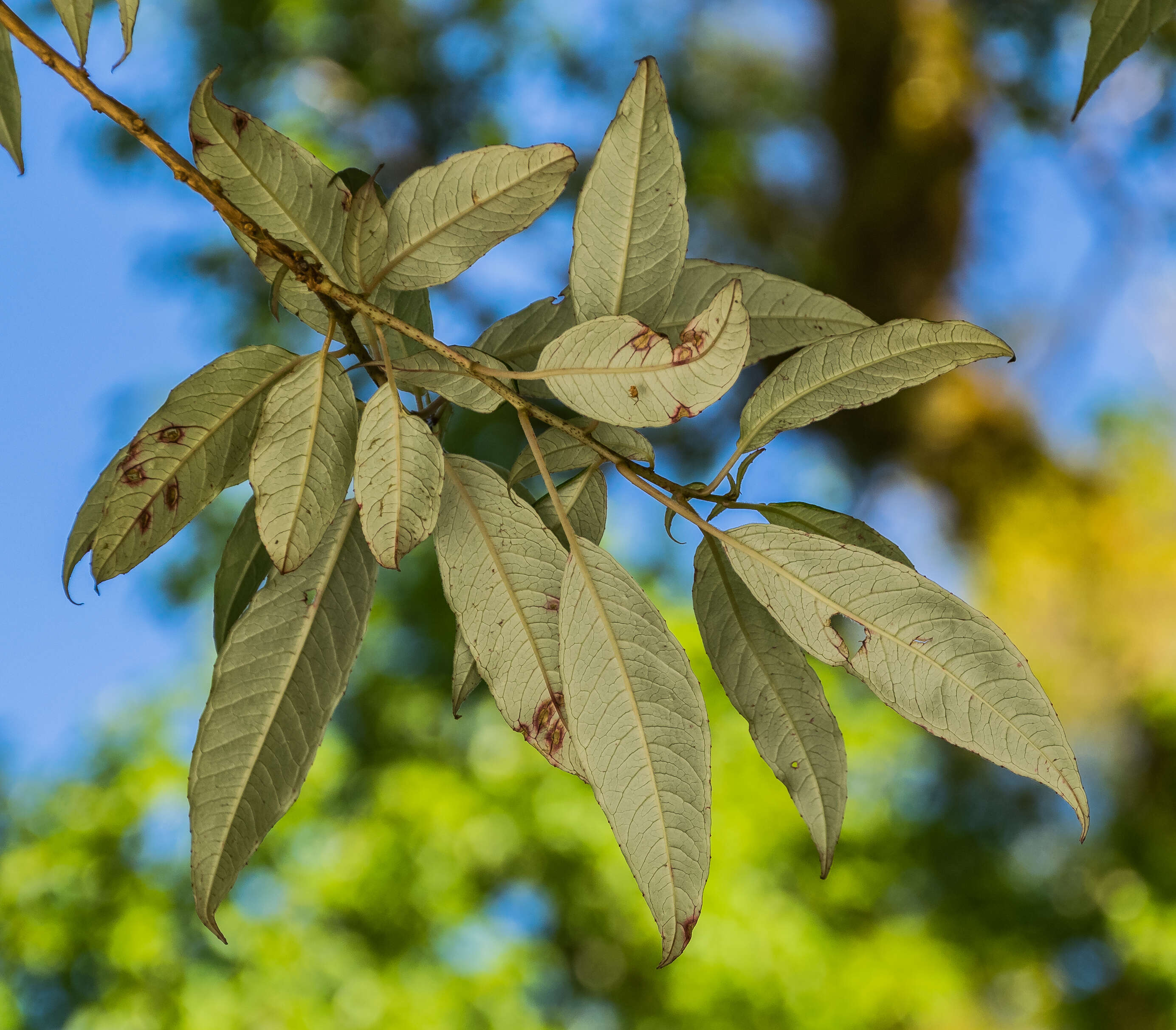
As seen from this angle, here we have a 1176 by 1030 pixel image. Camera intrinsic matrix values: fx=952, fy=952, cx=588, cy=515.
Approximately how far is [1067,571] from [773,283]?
290 cm

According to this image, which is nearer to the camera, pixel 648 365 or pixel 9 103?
pixel 648 365

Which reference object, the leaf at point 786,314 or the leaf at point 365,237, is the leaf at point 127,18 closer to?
the leaf at point 365,237

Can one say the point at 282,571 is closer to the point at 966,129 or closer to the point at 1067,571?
the point at 1067,571

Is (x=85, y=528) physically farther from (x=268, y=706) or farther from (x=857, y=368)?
(x=857, y=368)

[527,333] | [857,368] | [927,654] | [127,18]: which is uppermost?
[127,18]

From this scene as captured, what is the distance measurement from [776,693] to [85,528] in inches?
12.5

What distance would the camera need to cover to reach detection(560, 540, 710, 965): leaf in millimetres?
366

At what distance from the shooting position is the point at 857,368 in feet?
1.31

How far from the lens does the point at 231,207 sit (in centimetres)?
38

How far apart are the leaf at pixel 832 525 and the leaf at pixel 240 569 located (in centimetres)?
25

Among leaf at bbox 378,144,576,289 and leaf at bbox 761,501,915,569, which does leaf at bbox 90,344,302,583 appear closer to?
leaf at bbox 378,144,576,289

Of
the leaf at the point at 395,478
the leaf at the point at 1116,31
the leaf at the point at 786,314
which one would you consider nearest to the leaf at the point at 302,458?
the leaf at the point at 395,478

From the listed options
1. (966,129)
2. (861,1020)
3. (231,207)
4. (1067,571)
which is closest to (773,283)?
(231,207)

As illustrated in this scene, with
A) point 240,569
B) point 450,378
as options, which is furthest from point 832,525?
point 240,569
